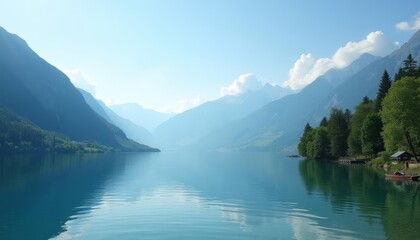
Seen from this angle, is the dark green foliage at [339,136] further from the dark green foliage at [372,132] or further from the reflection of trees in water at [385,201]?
the reflection of trees in water at [385,201]

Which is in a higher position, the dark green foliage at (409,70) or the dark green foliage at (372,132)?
the dark green foliage at (409,70)

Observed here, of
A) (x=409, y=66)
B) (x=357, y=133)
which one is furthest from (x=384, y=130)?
(x=409, y=66)

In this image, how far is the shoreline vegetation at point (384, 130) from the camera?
9262 centimetres

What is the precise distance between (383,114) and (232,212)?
69299 mm

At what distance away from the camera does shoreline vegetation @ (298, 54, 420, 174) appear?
9262 centimetres

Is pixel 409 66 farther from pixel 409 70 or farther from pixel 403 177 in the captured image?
pixel 403 177

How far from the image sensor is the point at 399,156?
98250 mm

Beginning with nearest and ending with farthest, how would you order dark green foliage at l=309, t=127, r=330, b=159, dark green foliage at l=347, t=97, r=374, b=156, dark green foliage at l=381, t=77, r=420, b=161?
dark green foliage at l=381, t=77, r=420, b=161, dark green foliage at l=347, t=97, r=374, b=156, dark green foliage at l=309, t=127, r=330, b=159

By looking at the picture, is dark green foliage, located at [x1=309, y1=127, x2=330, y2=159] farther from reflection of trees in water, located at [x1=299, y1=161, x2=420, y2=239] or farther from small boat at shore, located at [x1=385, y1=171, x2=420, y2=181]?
reflection of trees in water, located at [x1=299, y1=161, x2=420, y2=239]

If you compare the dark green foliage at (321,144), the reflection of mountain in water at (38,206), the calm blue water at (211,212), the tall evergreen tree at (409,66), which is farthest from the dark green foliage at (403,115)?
the dark green foliage at (321,144)

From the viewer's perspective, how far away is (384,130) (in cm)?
10088

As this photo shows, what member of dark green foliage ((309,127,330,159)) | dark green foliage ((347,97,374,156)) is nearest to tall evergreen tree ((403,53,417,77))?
dark green foliage ((347,97,374,156))

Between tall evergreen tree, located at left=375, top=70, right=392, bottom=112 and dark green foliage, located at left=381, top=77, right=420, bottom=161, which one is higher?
tall evergreen tree, located at left=375, top=70, right=392, bottom=112

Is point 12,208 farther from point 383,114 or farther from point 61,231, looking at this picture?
point 383,114
